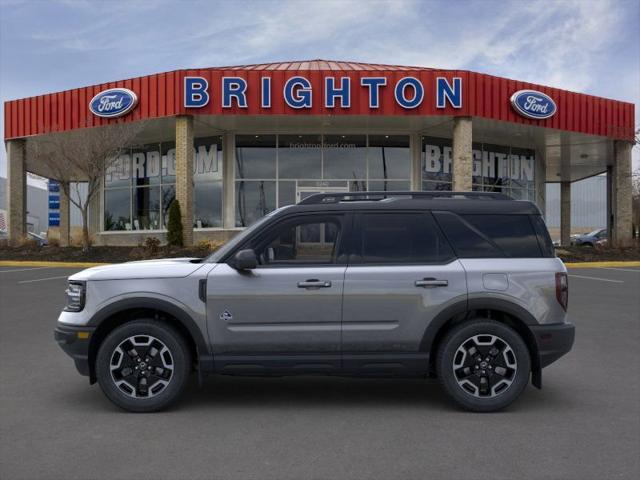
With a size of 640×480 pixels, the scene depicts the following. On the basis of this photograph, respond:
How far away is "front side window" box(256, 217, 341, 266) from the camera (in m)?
5.00

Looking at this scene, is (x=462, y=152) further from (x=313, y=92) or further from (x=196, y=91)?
(x=196, y=91)

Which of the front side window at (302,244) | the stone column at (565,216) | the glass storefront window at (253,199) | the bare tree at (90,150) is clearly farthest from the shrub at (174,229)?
the stone column at (565,216)

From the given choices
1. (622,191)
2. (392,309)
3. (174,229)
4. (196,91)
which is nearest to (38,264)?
(174,229)

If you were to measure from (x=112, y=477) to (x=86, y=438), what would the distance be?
827mm

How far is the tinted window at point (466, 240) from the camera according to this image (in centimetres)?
505

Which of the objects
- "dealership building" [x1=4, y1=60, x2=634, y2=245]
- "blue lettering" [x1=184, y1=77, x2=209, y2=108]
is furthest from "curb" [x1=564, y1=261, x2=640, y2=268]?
"blue lettering" [x1=184, y1=77, x2=209, y2=108]

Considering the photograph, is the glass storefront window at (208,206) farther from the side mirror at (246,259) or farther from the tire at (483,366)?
the tire at (483,366)

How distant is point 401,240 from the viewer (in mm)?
5070

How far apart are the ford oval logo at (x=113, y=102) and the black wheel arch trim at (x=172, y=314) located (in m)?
19.3

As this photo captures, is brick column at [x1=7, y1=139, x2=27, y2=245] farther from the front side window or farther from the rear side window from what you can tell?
the rear side window

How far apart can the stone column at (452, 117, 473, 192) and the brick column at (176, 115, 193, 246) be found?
9.68 meters

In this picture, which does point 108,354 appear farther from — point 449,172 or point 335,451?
point 449,172

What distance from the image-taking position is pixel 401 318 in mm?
4867

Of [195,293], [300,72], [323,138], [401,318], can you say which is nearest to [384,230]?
[401,318]
